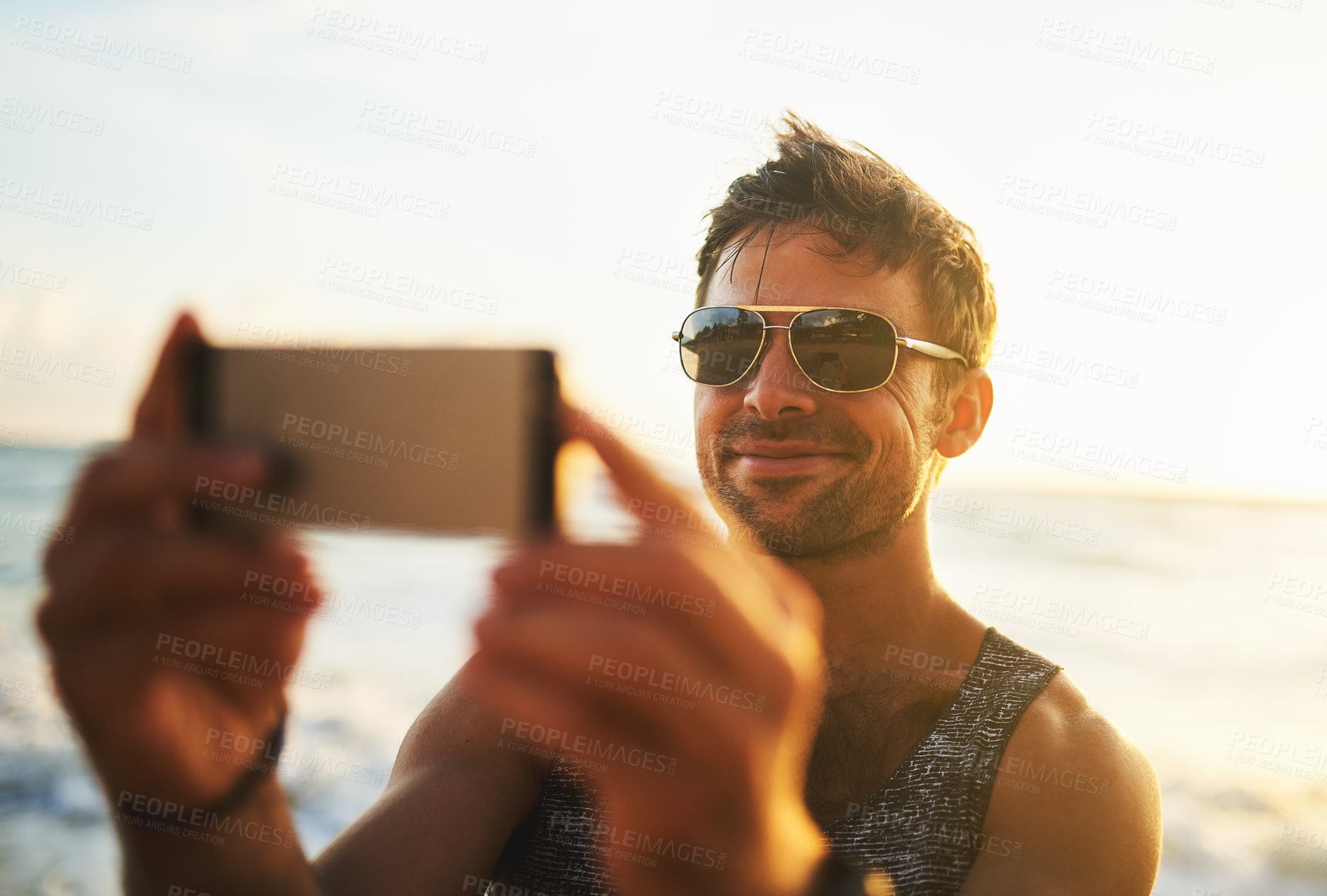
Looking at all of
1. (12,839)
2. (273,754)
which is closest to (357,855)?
(273,754)

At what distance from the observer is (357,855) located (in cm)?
190

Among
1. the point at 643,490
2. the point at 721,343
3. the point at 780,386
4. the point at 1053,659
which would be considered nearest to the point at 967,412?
the point at 780,386

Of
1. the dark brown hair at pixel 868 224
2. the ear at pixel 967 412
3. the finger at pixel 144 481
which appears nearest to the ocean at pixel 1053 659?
the finger at pixel 144 481

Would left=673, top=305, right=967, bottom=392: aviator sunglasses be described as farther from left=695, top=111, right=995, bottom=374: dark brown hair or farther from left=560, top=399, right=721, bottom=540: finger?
left=560, top=399, right=721, bottom=540: finger

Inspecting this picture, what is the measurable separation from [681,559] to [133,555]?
26.1 inches

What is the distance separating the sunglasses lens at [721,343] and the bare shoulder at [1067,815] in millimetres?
1289

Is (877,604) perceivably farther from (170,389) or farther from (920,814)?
(170,389)

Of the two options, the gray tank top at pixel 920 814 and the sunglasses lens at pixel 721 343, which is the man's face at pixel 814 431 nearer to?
the sunglasses lens at pixel 721 343

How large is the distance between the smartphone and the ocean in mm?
69

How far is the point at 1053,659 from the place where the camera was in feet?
11.0

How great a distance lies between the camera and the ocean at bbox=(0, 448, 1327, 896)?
5984 millimetres

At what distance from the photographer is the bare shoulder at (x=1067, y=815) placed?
1869 millimetres

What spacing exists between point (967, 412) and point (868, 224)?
2.55 ft

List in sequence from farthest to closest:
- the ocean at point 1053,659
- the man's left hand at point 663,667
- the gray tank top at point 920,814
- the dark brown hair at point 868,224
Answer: the ocean at point 1053,659
the dark brown hair at point 868,224
the gray tank top at point 920,814
the man's left hand at point 663,667
